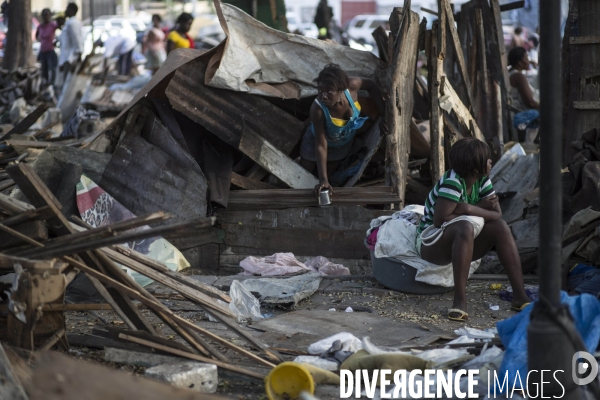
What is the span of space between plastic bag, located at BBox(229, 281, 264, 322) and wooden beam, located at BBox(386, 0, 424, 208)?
1979 millimetres

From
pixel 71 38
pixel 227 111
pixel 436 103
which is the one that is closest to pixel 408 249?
pixel 436 103

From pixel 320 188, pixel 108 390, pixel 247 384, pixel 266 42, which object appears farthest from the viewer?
pixel 266 42

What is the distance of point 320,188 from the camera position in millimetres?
6746

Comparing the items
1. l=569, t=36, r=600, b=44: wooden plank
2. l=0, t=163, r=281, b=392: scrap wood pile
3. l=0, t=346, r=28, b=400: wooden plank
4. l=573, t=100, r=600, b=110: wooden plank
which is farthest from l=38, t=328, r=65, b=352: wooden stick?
l=569, t=36, r=600, b=44: wooden plank

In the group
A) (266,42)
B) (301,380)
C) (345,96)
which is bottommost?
(301,380)

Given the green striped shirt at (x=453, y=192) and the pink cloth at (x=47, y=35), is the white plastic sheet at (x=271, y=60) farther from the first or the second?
the pink cloth at (x=47, y=35)

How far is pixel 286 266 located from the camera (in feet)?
21.1

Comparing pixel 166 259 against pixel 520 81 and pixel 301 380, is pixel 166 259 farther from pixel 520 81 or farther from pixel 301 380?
pixel 520 81

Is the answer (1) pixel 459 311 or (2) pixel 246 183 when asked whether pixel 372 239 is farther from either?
(2) pixel 246 183

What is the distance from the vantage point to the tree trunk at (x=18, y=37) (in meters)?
17.6

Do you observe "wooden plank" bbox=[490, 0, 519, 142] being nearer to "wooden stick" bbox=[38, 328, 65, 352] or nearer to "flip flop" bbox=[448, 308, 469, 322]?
"flip flop" bbox=[448, 308, 469, 322]

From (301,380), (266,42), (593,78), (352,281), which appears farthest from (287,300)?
(593,78)

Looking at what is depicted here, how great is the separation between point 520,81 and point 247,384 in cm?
803

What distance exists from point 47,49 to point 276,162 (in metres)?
12.8
